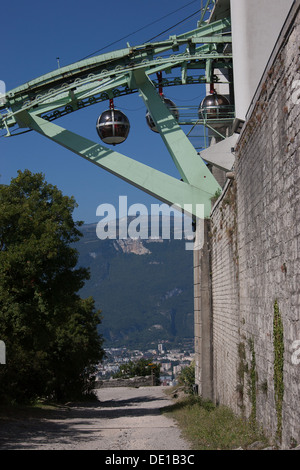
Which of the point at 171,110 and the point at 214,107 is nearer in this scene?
the point at 214,107

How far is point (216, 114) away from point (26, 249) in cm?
887

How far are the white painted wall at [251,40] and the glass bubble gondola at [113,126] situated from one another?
15.1 feet

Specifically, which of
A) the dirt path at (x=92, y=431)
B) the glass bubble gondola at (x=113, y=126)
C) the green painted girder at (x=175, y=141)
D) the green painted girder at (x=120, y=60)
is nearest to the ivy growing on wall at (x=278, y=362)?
the dirt path at (x=92, y=431)

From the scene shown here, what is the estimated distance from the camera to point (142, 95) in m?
23.3

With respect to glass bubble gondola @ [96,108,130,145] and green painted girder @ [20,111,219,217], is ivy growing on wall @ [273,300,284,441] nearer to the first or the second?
green painted girder @ [20,111,219,217]

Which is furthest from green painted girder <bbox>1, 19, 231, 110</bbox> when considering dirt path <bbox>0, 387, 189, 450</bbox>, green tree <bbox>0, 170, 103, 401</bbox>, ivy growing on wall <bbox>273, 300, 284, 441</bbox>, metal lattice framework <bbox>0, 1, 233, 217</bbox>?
ivy growing on wall <bbox>273, 300, 284, 441</bbox>

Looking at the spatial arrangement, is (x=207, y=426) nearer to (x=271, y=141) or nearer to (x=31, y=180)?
(x=271, y=141)

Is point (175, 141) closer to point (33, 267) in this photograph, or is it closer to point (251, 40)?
point (251, 40)

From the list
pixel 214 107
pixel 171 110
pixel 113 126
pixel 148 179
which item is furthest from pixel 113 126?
pixel 214 107

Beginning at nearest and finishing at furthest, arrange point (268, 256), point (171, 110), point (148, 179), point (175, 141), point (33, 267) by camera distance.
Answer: point (268, 256), point (33, 267), point (148, 179), point (175, 141), point (171, 110)

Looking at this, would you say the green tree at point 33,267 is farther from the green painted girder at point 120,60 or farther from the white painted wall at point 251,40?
the white painted wall at point 251,40

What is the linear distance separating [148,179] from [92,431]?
9.66 m

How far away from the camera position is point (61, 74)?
23719 mm

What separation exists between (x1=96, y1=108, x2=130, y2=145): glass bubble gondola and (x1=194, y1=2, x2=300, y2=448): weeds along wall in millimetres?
6977
